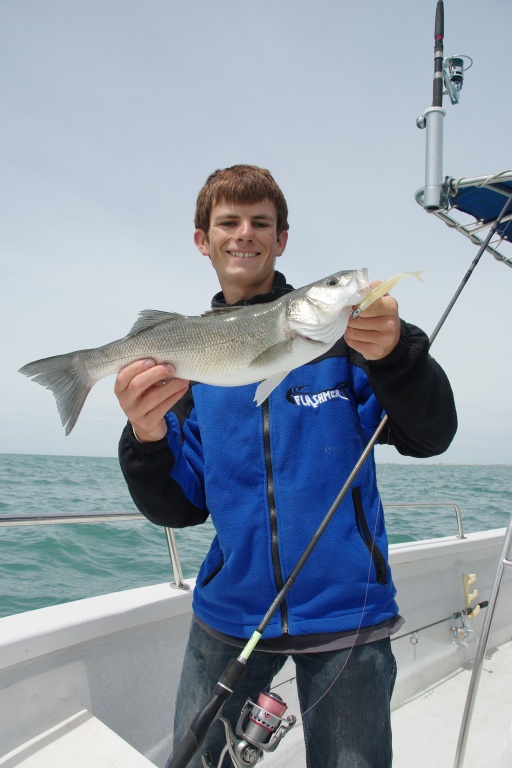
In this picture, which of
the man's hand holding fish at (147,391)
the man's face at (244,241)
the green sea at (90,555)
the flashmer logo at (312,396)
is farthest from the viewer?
the green sea at (90,555)

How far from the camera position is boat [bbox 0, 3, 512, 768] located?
2422 millimetres

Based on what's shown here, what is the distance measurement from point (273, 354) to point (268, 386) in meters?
0.14

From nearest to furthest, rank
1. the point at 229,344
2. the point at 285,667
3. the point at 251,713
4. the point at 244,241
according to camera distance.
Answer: the point at 251,713, the point at 229,344, the point at 244,241, the point at 285,667

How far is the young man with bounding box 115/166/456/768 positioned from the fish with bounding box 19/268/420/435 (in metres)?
0.11

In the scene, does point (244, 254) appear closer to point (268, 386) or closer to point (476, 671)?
point (268, 386)

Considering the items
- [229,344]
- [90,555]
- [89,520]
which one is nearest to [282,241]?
[229,344]

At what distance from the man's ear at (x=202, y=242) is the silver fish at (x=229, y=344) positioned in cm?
66

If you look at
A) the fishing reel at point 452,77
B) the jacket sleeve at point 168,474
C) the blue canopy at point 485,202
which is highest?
the fishing reel at point 452,77

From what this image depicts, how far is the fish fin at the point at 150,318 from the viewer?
243 cm

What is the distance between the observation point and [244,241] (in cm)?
263

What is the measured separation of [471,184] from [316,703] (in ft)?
11.3

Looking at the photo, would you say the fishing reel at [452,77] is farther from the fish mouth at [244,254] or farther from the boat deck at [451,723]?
the boat deck at [451,723]

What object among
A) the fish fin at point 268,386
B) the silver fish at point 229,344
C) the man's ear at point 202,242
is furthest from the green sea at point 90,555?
the man's ear at point 202,242

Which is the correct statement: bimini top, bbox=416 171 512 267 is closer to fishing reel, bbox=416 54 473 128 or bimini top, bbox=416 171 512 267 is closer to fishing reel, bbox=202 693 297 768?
fishing reel, bbox=416 54 473 128
